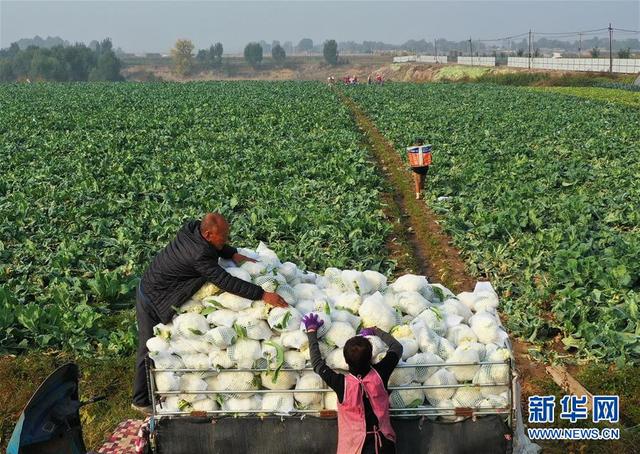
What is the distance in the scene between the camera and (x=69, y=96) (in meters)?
44.0

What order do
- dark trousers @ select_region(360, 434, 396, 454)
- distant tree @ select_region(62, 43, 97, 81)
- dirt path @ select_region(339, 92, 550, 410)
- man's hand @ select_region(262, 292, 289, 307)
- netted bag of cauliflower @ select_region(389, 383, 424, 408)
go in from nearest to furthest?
dark trousers @ select_region(360, 434, 396, 454)
netted bag of cauliflower @ select_region(389, 383, 424, 408)
man's hand @ select_region(262, 292, 289, 307)
dirt path @ select_region(339, 92, 550, 410)
distant tree @ select_region(62, 43, 97, 81)

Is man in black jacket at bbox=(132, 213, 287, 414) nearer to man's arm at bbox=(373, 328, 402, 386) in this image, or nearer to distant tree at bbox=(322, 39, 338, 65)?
man's arm at bbox=(373, 328, 402, 386)

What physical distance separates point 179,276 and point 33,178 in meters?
12.4

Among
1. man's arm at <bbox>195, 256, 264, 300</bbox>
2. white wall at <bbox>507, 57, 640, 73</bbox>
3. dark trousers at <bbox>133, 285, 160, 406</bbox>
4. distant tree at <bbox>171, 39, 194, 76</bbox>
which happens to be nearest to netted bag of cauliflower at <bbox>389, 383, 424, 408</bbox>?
man's arm at <bbox>195, 256, 264, 300</bbox>

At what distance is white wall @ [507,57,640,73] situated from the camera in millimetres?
61094

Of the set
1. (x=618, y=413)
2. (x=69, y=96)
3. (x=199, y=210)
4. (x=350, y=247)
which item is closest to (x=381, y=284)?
(x=618, y=413)

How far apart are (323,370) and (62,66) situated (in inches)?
4654

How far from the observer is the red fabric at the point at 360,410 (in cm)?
409

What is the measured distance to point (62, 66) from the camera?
110m

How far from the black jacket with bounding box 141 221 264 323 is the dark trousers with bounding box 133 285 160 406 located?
0.10m

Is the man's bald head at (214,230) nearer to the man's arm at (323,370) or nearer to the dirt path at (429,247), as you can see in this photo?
the man's arm at (323,370)

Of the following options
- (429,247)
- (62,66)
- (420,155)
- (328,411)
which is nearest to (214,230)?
(328,411)

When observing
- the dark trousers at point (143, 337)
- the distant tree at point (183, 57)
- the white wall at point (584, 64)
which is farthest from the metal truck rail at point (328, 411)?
the distant tree at point (183, 57)

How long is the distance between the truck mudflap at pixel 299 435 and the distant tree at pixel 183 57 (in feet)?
501
